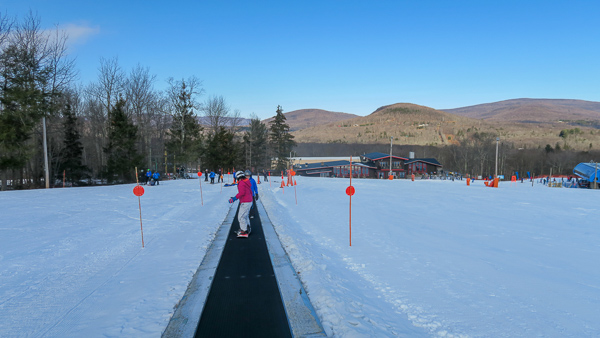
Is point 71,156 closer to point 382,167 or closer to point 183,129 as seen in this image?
point 183,129

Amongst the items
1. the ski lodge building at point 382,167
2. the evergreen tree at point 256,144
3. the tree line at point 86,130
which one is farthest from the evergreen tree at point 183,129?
the ski lodge building at point 382,167

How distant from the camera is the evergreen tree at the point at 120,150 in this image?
35.8 meters

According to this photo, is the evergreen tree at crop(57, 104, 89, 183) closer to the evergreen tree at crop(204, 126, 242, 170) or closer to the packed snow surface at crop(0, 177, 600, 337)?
the evergreen tree at crop(204, 126, 242, 170)

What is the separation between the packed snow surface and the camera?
430cm

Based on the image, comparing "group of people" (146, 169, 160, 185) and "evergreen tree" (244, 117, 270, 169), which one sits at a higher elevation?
"evergreen tree" (244, 117, 270, 169)

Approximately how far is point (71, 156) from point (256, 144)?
41930 millimetres

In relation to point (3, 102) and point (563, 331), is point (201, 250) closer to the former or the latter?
point (563, 331)

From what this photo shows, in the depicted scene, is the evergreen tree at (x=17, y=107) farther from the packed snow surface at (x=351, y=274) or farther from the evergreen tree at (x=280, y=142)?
the evergreen tree at (x=280, y=142)

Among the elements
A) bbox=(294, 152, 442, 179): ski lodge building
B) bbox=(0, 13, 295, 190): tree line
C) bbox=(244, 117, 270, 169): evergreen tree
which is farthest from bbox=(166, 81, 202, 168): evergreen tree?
bbox=(294, 152, 442, 179): ski lodge building

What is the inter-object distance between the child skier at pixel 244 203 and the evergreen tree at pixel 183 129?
42.0 m

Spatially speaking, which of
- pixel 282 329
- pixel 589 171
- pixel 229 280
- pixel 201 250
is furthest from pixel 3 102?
pixel 589 171

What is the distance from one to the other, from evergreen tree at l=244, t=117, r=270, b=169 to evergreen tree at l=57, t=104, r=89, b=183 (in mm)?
38439

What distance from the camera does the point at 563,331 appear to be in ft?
13.4

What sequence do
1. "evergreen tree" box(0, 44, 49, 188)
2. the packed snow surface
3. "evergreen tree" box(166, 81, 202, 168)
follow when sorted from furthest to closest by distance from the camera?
"evergreen tree" box(166, 81, 202, 168) → "evergreen tree" box(0, 44, 49, 188) → the packed snow surface
